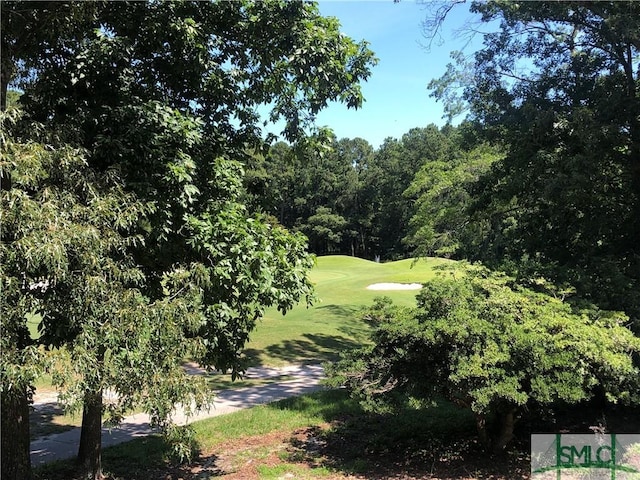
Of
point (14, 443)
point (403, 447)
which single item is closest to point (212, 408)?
point (403, 447)

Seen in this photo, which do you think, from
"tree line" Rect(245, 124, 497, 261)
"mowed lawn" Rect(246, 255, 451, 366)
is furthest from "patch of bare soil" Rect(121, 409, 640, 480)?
"tree line" Rect(245, 124, 497, 261)

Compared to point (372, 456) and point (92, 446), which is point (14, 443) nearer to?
point (92, 446)

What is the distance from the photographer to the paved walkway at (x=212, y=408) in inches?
285

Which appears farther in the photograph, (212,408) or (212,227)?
(212,408)

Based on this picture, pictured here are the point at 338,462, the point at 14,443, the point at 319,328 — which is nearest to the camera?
the point at 14,443

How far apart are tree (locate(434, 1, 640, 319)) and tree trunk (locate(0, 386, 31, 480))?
20.1 feet

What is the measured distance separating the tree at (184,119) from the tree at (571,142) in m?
3.97

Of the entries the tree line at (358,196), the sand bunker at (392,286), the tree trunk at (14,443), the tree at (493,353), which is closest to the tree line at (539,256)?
the tree at (493,353)

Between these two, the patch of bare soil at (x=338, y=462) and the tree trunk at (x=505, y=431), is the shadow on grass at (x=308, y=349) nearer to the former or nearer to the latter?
the patch of bare soil at (x=338, y=462)

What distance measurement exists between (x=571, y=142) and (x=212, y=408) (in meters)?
7.44

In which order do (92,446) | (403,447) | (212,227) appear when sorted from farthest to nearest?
1. (403,447)
2. (92,446)
3. (212,227)

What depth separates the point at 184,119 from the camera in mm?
4715

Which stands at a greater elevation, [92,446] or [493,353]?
[493,353]

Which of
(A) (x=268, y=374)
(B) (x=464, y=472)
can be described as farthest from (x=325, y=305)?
(B) (x=464, y=472)
